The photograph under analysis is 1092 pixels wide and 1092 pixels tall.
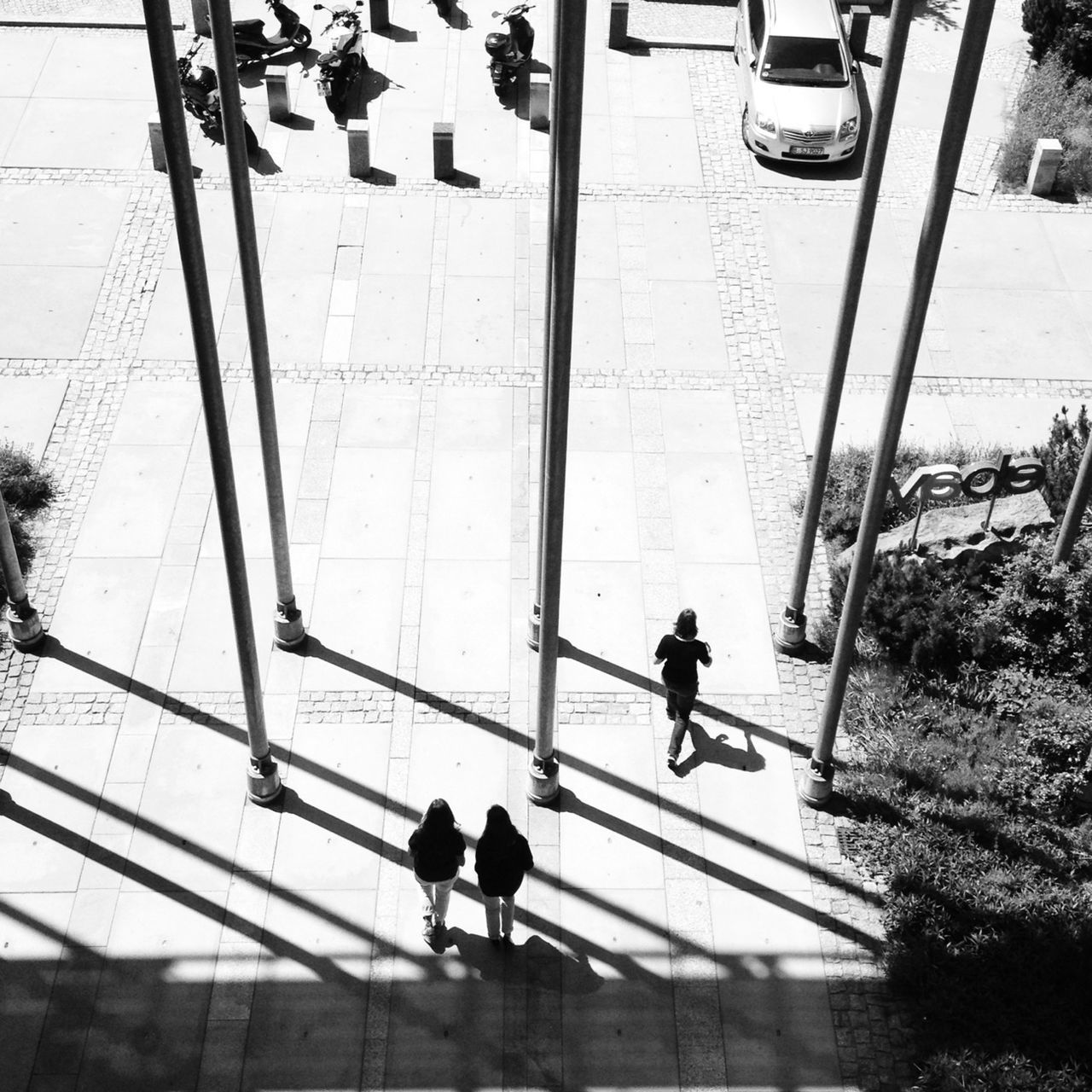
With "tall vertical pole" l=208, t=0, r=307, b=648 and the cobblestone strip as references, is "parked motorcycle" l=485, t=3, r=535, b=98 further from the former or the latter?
"tall vertical pole" l=208, t=0, r=307, b=648

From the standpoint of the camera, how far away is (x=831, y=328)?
17922 millimetres

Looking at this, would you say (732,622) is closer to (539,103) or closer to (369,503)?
(369,503)

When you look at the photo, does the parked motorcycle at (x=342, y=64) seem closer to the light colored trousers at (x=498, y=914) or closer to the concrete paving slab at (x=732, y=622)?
the concrete paving slab at (x=732, y=622)

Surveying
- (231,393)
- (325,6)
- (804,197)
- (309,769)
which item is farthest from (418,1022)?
(325,6)

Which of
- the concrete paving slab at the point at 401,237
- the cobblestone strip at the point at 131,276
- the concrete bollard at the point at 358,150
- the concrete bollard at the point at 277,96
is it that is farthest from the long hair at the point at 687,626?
the concrete bollard at the point at 277,96

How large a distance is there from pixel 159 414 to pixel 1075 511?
31.6 feet

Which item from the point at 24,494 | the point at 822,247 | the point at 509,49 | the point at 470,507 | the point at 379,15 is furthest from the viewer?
the point at 379,15

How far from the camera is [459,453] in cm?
1576

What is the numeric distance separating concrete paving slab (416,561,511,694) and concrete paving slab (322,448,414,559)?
61cm

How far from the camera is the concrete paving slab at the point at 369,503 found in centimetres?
1462

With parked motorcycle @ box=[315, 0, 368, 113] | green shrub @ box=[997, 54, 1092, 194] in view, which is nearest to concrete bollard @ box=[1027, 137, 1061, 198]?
green shrub @ box=[997, 54, 1092, 194]

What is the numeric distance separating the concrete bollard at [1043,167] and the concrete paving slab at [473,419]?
28.5ft

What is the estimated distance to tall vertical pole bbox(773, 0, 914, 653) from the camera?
1011cm

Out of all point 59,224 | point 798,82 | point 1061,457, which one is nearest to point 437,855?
point 1061,457
